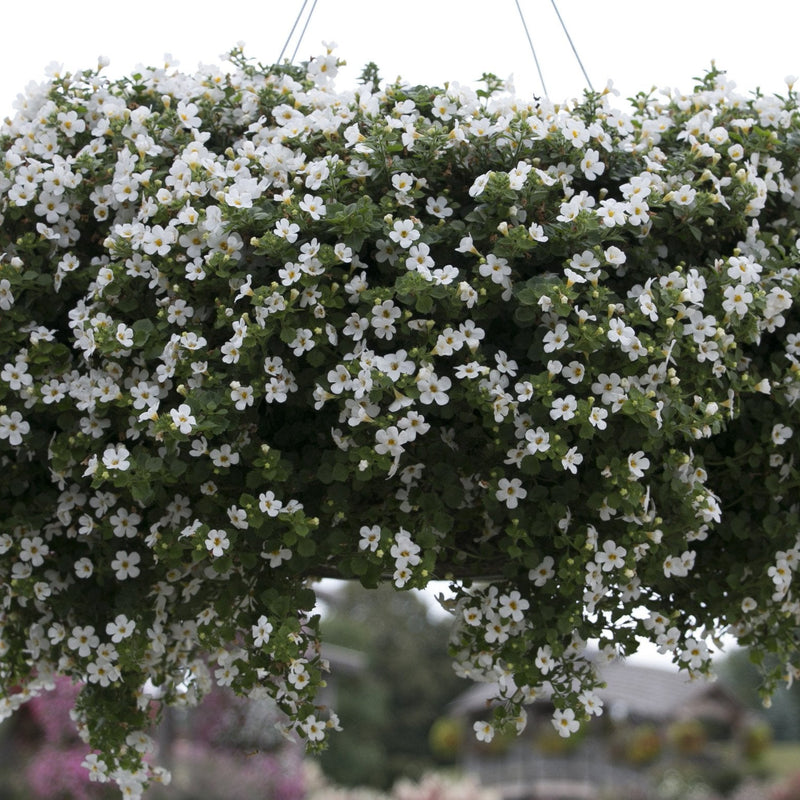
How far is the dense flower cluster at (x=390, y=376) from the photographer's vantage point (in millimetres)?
1618

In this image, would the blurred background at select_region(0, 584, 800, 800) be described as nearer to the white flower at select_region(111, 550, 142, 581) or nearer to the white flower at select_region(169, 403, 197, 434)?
the white flower at select_region(111, 550, 142, 581)

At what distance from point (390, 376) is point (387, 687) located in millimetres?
24497

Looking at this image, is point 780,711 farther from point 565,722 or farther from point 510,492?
point 510,492

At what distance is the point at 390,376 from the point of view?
5.16 feet

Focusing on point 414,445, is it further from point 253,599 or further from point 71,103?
point 71,103

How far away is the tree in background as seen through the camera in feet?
65.6

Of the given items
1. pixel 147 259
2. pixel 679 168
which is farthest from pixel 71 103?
pixel 679 168

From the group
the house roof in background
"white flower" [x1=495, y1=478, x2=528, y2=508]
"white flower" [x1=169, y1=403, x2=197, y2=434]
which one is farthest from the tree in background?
"white flower" [x1=169, y1=403, x2=197, y2=434]

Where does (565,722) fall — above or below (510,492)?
below

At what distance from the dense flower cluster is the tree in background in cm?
1827

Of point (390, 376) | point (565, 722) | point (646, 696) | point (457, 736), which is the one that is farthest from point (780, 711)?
point (390, 376)

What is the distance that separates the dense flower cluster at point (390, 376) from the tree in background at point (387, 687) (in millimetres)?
18267

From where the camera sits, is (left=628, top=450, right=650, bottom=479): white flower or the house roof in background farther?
the house roof in background

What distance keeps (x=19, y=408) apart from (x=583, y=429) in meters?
0.93
